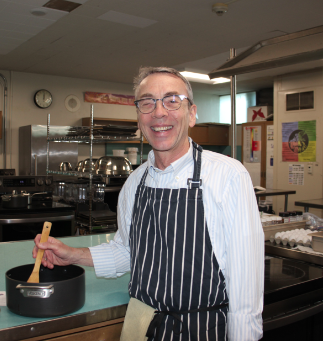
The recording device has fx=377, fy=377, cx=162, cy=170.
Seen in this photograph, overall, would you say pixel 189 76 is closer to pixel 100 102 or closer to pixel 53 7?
pixel 100 102

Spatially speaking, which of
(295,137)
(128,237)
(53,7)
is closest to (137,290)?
(128,237)

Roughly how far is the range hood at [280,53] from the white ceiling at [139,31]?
76.6 inches

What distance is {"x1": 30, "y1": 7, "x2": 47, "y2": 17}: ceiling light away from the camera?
386cm

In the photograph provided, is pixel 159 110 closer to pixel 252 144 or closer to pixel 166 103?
pixel 166 103

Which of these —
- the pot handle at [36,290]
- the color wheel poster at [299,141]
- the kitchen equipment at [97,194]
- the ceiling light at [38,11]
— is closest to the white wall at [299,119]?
the color wheel poster at [299,141]

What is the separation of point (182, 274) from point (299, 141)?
610cm

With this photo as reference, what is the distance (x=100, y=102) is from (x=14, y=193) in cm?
437

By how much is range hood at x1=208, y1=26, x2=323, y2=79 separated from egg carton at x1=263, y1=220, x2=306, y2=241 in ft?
3.48

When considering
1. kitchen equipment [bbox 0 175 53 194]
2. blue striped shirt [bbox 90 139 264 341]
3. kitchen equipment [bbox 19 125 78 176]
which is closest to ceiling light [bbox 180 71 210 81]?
kitchen equipment [bbox 19 125 78 176]

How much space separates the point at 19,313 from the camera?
1230mm

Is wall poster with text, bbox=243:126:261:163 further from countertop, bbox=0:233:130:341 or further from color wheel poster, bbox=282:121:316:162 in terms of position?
countertop, bbox=0:233:130:341

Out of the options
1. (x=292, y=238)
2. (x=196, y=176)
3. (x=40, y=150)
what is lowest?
(x=292, y=238)

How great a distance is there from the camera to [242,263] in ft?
4.00

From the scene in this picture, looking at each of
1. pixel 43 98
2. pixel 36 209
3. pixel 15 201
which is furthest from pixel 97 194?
pixel 43 98
